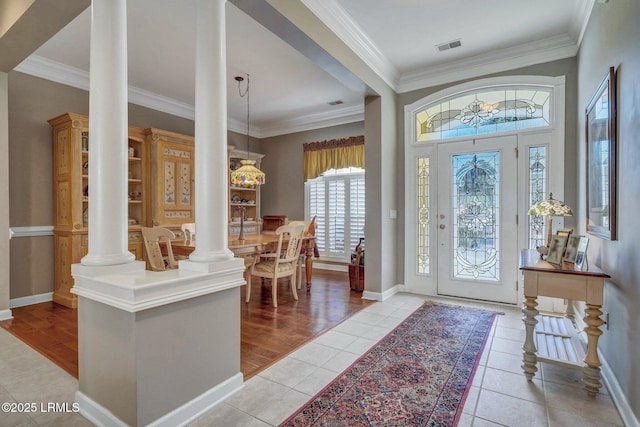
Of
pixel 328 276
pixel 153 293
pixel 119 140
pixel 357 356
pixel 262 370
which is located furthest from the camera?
pixel 328 276

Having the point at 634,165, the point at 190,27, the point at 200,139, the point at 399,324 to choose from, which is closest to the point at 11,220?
Result: the point at 190,27

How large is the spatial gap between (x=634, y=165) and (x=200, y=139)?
97.1 inches

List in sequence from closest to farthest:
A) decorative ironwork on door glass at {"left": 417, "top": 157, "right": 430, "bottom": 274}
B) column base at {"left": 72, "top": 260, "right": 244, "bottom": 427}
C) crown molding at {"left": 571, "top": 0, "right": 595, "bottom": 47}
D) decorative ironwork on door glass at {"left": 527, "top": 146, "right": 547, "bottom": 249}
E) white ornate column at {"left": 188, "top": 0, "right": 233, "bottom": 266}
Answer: column base at {"left": 72, "top": 260, "right": 244, "bottom": 427}
white ornate column at {"left": 188, "top": 0, "right": 233, "bottom": 266}
crown molding at {"left": 571, "top": 0, "right": 595, "bottom": 47}
decorative ironwork on door glass at {"left": 527, "top": 146, "right": 547, "bottom": 249}
decorative ironwork on door glass at {"left": 417, "top": 157, "right": 430, "bottom": 274}

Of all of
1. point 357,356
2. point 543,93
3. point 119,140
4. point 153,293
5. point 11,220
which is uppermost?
point 543,93

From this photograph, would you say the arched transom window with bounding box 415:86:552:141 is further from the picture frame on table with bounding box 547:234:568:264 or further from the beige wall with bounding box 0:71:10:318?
the beige wall with bounding box 0:71:10:318

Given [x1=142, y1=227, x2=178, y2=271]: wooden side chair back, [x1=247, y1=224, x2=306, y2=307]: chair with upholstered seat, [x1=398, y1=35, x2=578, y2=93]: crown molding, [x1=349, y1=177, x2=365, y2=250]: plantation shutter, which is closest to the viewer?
[x1=142, y1=227, x2=178, y2=271]: wooden side chair back

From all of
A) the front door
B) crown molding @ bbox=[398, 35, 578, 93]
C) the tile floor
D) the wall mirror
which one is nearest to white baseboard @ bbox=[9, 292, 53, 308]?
the tile floor

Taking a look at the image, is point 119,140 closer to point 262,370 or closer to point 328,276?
point 262,370

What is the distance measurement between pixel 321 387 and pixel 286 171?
522 centimetres

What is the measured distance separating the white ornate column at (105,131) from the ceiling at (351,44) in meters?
0.90

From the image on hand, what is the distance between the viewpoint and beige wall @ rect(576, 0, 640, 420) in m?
1.73

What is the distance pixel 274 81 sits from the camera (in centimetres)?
459

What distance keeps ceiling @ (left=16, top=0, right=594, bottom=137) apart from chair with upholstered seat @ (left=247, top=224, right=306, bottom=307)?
1.92 m

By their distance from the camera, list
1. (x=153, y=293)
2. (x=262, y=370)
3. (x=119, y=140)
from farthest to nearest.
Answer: (x=262, y=370)
(x=119, y=140)
(x=153, y=293)
